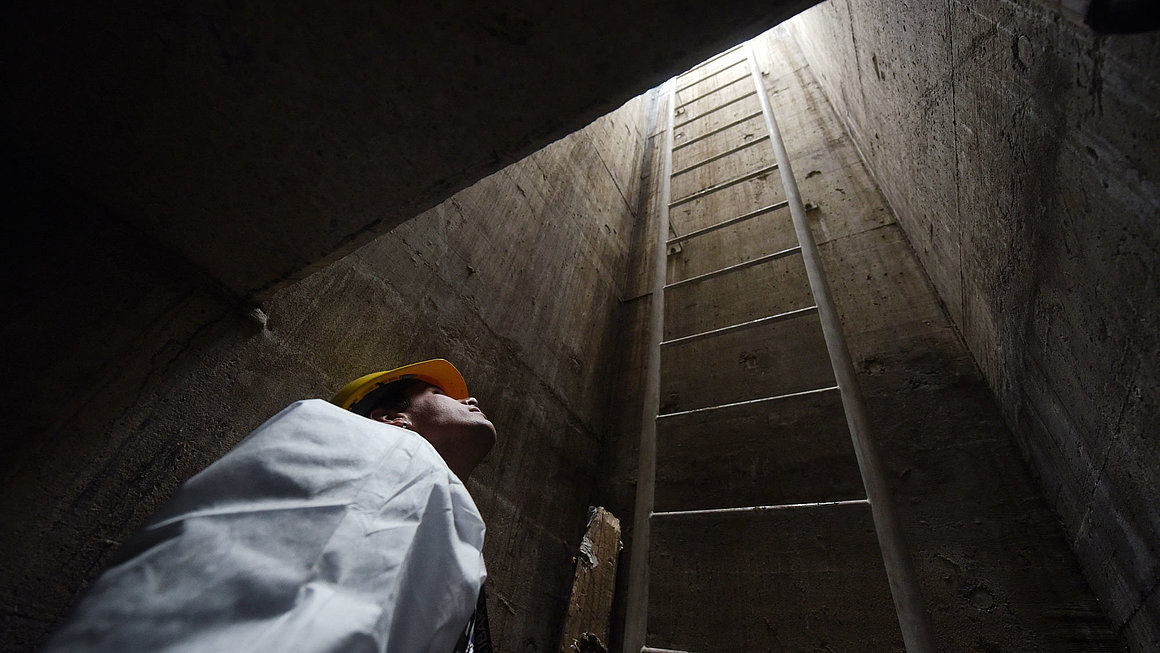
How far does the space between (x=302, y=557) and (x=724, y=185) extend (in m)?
4.68

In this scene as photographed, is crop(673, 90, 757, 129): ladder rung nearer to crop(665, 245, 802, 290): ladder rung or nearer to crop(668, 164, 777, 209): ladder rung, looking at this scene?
crop(668, 164, 777, 209): ladder rung

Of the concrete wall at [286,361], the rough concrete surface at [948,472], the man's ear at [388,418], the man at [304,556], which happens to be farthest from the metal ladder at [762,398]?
the man's ear at [388,418]

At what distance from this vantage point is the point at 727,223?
412 centimetres

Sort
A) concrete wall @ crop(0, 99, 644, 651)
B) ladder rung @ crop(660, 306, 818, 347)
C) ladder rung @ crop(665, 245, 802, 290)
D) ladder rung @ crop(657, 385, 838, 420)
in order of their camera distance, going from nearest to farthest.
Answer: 1. concrete wall @ crop(0, 99, 644, 651)
2. ladder rung @ crop(657, 385, 838, 420)
3. ladder rung @ crop(660, 306, 818, 347)
4. ladder rung @ crop(665, 245, 802, 290)

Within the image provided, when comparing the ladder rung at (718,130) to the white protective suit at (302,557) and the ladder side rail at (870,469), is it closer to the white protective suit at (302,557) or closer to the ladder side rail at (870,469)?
the ladder side rail at (870,469)

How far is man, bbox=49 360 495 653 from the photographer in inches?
30.7

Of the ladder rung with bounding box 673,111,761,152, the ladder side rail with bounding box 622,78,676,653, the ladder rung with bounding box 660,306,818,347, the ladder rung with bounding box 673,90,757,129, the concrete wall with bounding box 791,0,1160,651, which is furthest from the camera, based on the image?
the ladder rung with bounding box 673,90,757,129

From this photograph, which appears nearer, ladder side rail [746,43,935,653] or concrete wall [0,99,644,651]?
concrete wall [0,99,644,651]

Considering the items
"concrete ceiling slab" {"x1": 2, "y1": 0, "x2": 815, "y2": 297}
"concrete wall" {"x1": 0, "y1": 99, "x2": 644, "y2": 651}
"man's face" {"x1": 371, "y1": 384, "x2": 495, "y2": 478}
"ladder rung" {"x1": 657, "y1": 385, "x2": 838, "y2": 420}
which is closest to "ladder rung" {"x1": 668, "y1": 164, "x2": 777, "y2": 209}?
"concrete wall" {"x1": 0, "y1": 99, "x2": 644, "y2": 651}

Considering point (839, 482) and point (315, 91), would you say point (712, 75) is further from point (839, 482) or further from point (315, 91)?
point (315, 91)

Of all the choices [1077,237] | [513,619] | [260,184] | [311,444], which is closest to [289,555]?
[311,444]

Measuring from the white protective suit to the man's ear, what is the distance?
16.7 inches

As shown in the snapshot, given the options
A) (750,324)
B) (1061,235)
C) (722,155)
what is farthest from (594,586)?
(722,155)

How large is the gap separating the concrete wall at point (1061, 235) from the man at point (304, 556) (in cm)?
162
